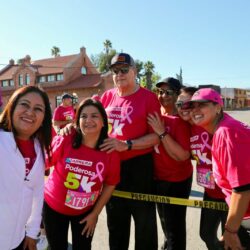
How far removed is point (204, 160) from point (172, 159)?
1.31 feet

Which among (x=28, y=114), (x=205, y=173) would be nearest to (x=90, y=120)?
(x=28, y=114)

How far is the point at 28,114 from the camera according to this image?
2527 millimetres

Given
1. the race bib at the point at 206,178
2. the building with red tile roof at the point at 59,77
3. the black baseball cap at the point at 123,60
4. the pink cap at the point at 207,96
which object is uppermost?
the building with red tile roof at the point at 59,77

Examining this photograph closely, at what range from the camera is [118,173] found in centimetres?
324

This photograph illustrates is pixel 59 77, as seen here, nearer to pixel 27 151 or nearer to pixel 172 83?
pixel 172 83

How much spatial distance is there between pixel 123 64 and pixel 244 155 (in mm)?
1761

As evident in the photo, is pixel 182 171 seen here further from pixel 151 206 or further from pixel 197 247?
pixel 197 247

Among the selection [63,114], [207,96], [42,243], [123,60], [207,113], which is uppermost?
[123,60]

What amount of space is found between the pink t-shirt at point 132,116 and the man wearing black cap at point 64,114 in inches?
232

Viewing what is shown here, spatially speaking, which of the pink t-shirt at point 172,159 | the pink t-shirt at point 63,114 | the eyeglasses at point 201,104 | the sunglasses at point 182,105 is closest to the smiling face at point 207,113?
the eyeglasses at point 201,104

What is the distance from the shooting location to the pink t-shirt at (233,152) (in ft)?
7.38

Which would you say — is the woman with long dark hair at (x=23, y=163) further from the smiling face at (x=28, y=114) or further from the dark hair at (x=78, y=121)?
the dark hair at (x=78, y=121)

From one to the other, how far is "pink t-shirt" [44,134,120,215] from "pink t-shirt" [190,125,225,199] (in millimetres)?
918

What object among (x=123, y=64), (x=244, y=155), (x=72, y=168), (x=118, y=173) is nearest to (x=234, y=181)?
(x=244, y=155)
